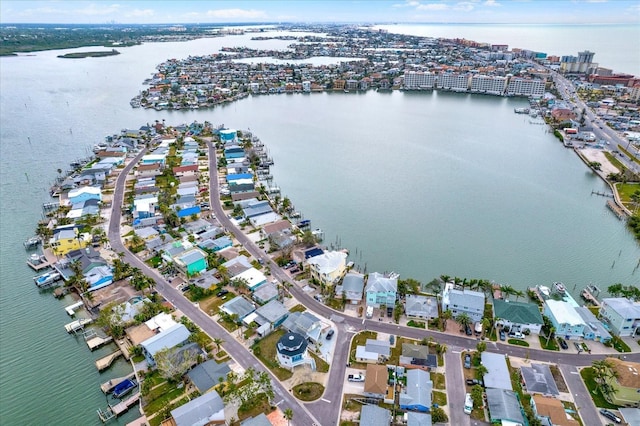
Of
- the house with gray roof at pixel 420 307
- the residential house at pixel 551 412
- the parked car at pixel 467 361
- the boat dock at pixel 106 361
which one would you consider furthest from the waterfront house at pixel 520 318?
the boat dock at pixel 106 361

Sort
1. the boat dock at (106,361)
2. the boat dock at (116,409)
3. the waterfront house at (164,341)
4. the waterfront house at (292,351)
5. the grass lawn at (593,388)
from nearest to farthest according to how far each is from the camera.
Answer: the grass lawn at (593,388), the boat dock at (116,409), the waterfront house at (292,351), the waterfront house at (164,341), the boat dock at (106,361)

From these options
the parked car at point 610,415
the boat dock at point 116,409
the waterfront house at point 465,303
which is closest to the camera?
the parked car at point 610,415

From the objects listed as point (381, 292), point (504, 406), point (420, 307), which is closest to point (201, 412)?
point (381, 292)

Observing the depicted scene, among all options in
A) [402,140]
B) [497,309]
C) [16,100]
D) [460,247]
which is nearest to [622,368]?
[497,309]

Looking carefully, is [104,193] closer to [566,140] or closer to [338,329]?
[338,329]

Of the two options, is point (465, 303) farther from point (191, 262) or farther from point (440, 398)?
point (191, 262)

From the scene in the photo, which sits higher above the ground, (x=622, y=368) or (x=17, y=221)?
(x=622, y=368)

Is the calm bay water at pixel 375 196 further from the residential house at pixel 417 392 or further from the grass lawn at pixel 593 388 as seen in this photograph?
the residential house at pixel 417 392
